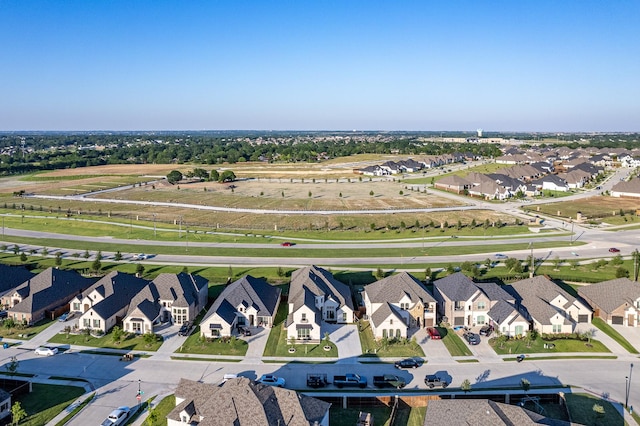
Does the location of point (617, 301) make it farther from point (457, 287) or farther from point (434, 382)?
point (434, 382)

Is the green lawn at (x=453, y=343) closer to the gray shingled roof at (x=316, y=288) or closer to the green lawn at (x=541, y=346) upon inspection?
the green lawn at (x=541, y=346)

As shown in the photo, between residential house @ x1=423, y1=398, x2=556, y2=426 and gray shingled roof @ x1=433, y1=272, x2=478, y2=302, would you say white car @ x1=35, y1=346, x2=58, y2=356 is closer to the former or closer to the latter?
residential house @ x1=423, y1=398, x2=556, y2=426

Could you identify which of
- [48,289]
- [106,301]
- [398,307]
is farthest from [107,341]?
[398,307]

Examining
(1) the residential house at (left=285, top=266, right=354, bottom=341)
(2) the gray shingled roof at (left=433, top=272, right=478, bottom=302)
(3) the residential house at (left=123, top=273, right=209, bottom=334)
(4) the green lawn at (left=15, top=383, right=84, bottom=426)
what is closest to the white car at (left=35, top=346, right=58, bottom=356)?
(4) the green lawn at (left=15, top=383, right=84, bottom=426)

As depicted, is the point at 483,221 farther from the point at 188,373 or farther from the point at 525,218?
the point at 188,373

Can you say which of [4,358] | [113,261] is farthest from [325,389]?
[113,261]

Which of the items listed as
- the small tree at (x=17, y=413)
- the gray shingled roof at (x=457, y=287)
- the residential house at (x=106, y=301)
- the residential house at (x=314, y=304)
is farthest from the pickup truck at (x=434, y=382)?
the residential house at (x=106, y=301)
